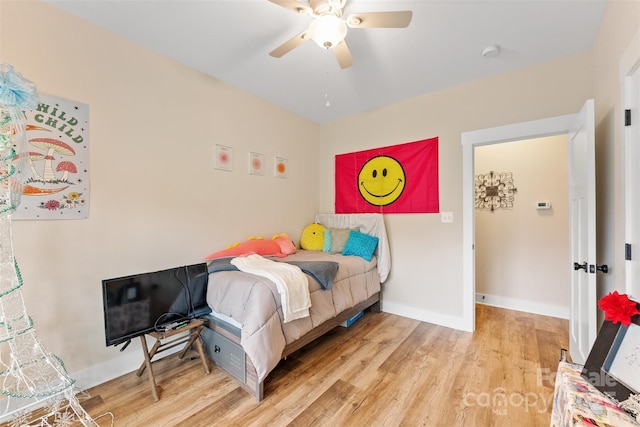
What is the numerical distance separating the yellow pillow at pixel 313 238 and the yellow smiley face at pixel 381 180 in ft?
2.45

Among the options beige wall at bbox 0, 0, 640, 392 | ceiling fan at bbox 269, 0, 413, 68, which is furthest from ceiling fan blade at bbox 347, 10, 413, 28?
→ beige wall at bbox 0, 0, 640, 392

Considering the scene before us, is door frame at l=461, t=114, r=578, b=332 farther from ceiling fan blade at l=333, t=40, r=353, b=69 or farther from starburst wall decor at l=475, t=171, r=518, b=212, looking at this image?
ceiling fan blade at l=333, t=40, r=353, b=69

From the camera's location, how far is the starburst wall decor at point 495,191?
3.38 m

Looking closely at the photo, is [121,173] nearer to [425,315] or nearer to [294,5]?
[294,5]

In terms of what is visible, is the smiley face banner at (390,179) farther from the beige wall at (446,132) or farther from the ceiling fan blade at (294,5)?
the ceiling fan blade at (294,5)

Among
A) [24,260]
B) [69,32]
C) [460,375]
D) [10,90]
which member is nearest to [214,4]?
[69,32]

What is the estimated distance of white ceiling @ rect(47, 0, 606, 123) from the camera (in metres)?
1.73

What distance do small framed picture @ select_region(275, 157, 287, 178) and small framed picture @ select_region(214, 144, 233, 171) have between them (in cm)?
65

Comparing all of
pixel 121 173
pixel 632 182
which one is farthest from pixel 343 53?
pixel 121 173

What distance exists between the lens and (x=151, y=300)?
1847mm

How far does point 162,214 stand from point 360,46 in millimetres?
2145

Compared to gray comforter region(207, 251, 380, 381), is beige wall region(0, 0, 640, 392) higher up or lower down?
higher up

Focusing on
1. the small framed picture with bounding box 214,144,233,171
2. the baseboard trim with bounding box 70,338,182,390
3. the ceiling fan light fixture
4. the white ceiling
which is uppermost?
the white ceiling

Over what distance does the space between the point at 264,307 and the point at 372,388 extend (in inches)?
37.3
